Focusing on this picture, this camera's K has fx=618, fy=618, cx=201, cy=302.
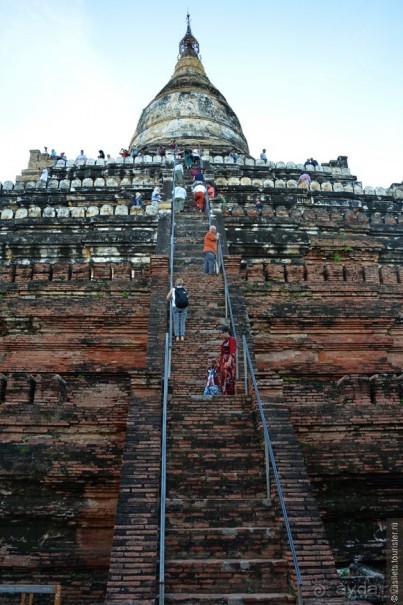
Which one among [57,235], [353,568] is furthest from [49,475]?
[57,235]

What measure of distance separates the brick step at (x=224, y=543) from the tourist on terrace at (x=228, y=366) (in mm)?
2805

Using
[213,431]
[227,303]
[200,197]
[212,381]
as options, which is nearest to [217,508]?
[213,431]

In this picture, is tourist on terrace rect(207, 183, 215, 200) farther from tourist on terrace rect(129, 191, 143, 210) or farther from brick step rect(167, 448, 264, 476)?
brick step rect(167, 448, 264, 476)

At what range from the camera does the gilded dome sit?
93.2 feet

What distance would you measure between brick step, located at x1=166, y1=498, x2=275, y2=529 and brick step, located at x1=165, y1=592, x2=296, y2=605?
86 cm

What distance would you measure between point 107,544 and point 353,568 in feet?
9.55

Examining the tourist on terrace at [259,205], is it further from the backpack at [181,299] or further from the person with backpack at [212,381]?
the person with backpack at [212,381]

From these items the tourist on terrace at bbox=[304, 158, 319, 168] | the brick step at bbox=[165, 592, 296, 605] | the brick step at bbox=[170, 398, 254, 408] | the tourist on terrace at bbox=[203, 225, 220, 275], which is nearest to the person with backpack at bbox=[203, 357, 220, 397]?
the brick step at bbox=[170, 398, 254, 408]

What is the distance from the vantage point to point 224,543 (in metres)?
6.07

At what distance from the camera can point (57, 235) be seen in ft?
50.4

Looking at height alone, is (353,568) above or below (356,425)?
below

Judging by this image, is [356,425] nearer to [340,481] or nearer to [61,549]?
[340,481]

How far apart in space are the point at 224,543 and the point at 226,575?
36 centimetres

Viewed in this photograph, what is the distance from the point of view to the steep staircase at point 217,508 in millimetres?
5699
